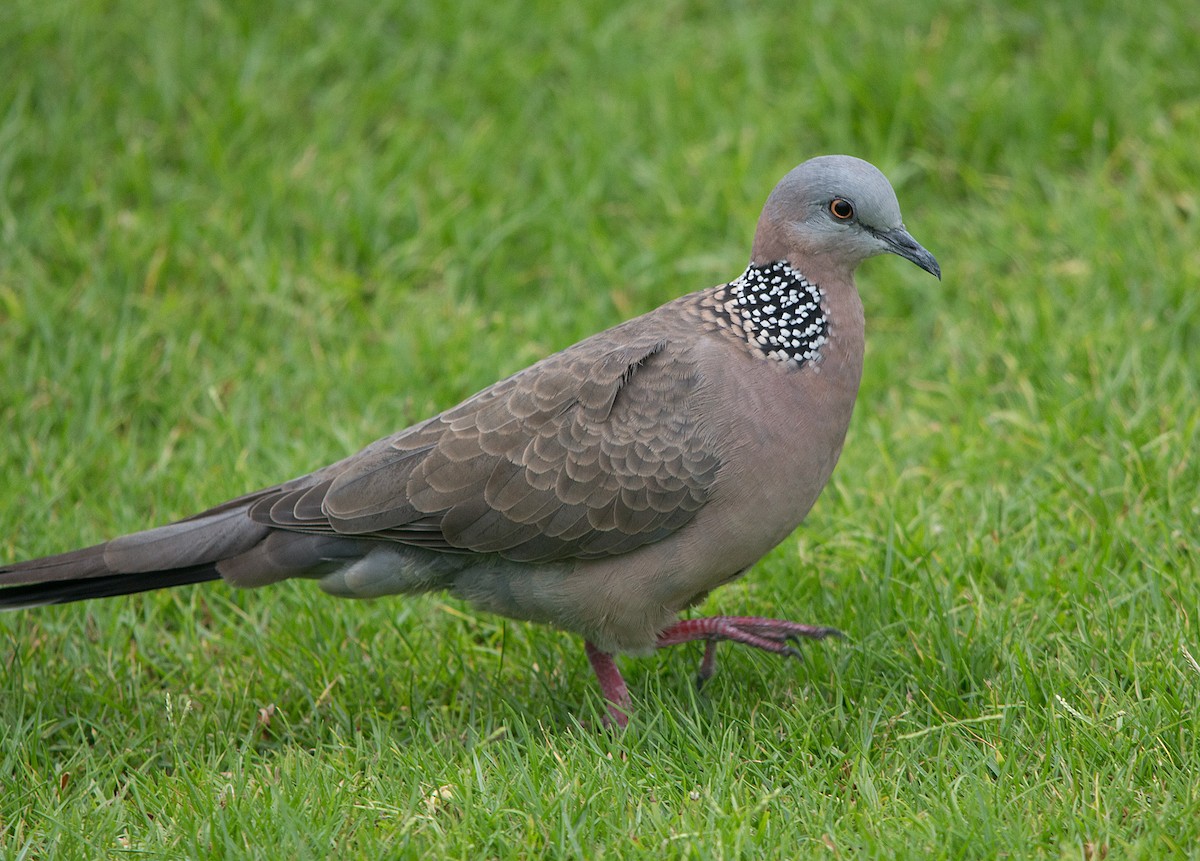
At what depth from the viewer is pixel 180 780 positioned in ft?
11.8

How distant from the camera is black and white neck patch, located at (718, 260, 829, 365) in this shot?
3707 millimetres

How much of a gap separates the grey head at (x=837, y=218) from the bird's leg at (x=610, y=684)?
1260 mm

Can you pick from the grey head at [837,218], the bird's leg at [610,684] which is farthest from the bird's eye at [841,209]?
the bird's leg at [610,684]

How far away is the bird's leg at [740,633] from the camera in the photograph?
392cm

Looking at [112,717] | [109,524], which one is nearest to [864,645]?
[112,717]

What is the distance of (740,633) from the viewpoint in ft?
12.9

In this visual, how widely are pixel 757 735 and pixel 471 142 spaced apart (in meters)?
3.56

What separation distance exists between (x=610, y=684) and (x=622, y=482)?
637 millimetres

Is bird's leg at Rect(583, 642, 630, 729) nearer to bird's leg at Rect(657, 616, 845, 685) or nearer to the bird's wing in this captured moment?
bird's leg at Rect(657, 616, 845, 685)

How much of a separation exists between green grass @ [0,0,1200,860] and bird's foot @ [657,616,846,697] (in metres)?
0.07

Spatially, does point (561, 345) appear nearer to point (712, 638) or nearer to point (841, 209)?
point (712, 638)

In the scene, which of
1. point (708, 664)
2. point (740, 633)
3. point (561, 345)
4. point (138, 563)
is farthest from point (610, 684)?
point (561, 345)

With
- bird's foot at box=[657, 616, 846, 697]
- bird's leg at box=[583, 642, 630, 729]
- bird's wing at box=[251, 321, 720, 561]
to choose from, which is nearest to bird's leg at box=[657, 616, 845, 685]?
bird's foot at box=[657, 616, 846, 697]

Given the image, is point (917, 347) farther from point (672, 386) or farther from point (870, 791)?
point (870, 791)
